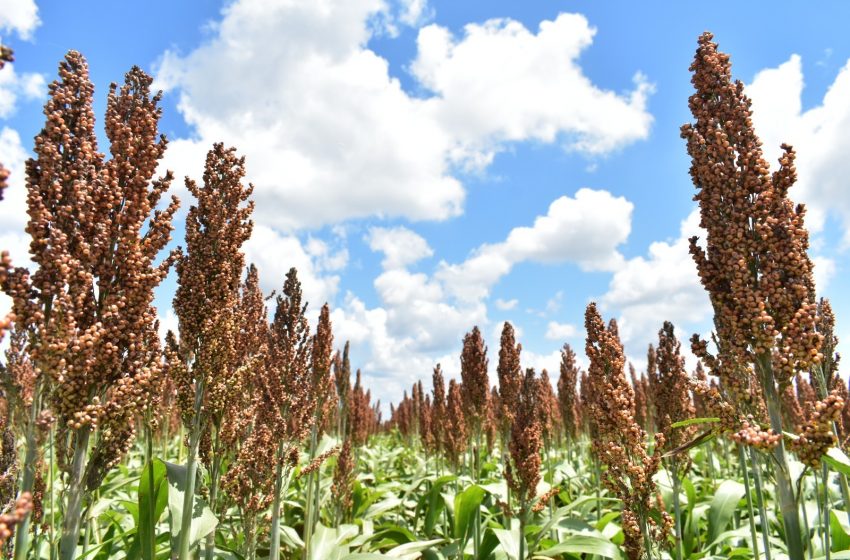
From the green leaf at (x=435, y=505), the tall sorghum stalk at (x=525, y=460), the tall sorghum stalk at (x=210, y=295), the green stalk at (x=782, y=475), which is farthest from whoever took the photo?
the green leaf at (x=435, y=505)

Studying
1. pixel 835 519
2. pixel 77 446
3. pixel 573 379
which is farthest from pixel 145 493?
pixel 573 379

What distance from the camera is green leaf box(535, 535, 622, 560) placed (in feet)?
Answer: 16.2

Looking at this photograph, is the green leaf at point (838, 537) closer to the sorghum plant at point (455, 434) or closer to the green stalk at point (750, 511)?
the green stalk at point (750, 511)

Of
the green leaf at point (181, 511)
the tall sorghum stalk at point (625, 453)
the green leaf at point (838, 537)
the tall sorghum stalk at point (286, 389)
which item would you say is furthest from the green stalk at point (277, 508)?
the green leaf at point (838, 537)

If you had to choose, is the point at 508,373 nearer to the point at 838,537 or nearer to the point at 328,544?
the point at 328,544

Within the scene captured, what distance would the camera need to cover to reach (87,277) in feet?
9.15

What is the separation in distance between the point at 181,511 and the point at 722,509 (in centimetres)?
648

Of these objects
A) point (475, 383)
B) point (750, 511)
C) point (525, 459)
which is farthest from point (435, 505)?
point (750, 511)

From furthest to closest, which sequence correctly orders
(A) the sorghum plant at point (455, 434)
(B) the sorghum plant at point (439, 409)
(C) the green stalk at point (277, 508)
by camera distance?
(B) the sorghum plant at point (439, 409), (A) the sorghum plant at point (455, 434), (C) the green stalk at point (277, 508)

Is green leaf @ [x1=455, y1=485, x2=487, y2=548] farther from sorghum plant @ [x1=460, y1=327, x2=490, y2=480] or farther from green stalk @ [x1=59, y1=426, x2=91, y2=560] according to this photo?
green stalk @ [x1=59, y1=426, x2=91, y2=560]

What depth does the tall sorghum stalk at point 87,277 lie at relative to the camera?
2699mm

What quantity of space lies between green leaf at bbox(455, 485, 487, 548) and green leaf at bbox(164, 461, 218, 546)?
338 centimetres

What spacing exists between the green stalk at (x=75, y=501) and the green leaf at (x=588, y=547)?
14.1 feet

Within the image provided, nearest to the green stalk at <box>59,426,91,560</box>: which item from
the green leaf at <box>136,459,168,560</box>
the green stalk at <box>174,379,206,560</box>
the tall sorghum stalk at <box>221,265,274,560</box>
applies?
the green leaf at <box>136,459,168,560</box>
